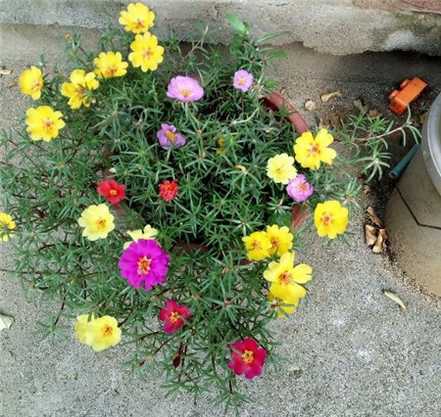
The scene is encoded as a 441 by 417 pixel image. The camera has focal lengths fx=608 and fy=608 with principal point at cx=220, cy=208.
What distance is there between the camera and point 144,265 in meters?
1.51

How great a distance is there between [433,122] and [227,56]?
957 mm

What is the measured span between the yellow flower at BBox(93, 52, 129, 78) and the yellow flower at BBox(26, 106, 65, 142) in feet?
0.59

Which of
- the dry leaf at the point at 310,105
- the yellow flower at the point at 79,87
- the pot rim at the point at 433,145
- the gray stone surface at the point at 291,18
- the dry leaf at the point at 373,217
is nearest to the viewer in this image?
the yellow flower at the point at 79,87

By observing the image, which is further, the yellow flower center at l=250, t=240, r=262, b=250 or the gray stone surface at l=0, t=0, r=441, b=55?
the gray stone surface at l=0, t=0, r=441, b=55

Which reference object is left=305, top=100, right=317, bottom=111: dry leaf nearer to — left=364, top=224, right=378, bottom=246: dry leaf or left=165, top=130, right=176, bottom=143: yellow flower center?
left=364, top=224, right=378, bottom=246: dry leaf

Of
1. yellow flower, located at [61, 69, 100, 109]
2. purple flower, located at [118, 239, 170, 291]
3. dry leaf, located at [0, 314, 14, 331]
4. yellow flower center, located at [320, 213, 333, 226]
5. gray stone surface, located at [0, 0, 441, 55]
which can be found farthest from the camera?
dry leaf, located at [0, 314, 14, 331]

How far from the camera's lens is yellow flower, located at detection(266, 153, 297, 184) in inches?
67.2

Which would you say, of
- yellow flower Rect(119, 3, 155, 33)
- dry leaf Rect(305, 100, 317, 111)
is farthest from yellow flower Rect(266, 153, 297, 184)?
dry leaf Rect(305, 100, 317, 111)

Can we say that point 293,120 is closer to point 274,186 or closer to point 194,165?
point 274,186

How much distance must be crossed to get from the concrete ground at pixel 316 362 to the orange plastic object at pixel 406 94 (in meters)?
0.51

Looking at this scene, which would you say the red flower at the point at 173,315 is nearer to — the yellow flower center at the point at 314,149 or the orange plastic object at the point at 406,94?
the yellow flower center at the point at 314,149


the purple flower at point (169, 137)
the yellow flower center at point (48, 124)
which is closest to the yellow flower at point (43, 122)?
the yellow flower center at point (48, 124)

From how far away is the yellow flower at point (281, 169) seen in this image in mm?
1707

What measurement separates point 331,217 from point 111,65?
0.75 meters
